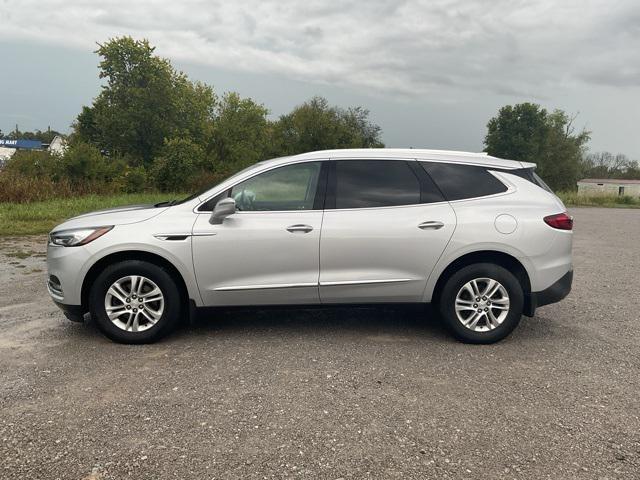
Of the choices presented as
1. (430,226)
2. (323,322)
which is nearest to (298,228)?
(430,226)

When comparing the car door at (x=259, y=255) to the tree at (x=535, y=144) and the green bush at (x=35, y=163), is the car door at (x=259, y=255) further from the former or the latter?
the tree at (x=535, y=144)

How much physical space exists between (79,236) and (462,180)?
3.47 metres

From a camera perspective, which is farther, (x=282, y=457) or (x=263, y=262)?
(x=263, y=262)

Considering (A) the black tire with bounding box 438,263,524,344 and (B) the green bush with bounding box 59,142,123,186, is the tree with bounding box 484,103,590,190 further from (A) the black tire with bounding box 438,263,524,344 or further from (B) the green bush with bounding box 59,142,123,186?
(A) the black tire with bounding box 438,263,524,344

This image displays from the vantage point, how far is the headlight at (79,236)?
172 inches

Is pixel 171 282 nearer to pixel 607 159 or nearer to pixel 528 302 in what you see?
pixel 528 302

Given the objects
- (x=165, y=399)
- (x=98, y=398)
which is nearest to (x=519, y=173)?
(x=165, y=399)

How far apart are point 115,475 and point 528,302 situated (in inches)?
142

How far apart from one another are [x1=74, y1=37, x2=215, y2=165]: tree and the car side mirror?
45651mm

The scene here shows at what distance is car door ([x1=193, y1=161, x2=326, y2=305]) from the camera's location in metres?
4.39

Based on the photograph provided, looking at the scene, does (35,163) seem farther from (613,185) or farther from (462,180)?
(613,185)

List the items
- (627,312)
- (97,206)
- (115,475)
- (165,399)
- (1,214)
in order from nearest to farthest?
(115,475) < (165,399) < (627,312) < (1,214) < (97,206)

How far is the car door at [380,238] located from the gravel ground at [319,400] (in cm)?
54

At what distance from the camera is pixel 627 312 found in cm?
577
